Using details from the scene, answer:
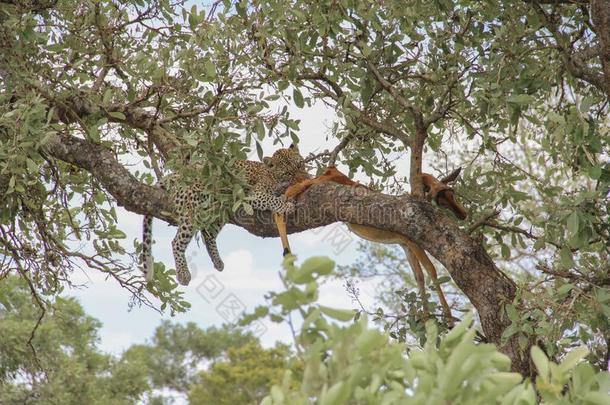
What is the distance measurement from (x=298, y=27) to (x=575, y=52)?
1.89m

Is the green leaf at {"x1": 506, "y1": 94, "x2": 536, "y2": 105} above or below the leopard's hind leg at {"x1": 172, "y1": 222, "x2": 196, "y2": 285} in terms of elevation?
below

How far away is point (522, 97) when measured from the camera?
4.75m

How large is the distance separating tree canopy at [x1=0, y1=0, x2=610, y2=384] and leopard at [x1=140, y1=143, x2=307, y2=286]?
138 millimetres

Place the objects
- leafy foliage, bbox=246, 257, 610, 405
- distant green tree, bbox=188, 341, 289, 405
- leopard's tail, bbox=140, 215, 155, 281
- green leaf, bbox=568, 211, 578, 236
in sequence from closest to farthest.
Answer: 1. leafy foliage, bbox=246, 257, 610, 405
2. green leaf, bbox=568, 211, 578, 236
3. leopard's tail, bbox=140, 215, 155, 281
4. distant green tree, bbox=188, 341, 289, 405

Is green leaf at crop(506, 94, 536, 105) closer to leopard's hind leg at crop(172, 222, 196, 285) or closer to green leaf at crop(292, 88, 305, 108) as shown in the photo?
green leaf at crop(292, 88, 305, 108)

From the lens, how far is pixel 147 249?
772 cm

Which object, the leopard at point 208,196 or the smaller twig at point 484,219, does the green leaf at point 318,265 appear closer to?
the smaller twig at point 484,219

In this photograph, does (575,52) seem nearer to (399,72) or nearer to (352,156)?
(399,72)

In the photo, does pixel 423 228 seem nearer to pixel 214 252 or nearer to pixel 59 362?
pixel 214 252

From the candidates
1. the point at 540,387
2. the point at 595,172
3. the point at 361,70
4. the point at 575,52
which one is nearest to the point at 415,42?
the point at 361,70

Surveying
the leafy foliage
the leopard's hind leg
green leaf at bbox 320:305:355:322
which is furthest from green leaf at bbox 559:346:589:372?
the leopard's hind leg

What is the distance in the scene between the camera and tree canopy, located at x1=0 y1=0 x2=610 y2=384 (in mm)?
5031

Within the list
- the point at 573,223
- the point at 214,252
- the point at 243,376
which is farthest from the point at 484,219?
the point at 243,376

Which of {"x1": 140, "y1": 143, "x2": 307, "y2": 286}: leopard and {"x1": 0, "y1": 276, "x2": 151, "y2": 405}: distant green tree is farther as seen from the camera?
{"x1": 0, "y1": 276, "x2": 151, "y2": 405}: distant green tree
